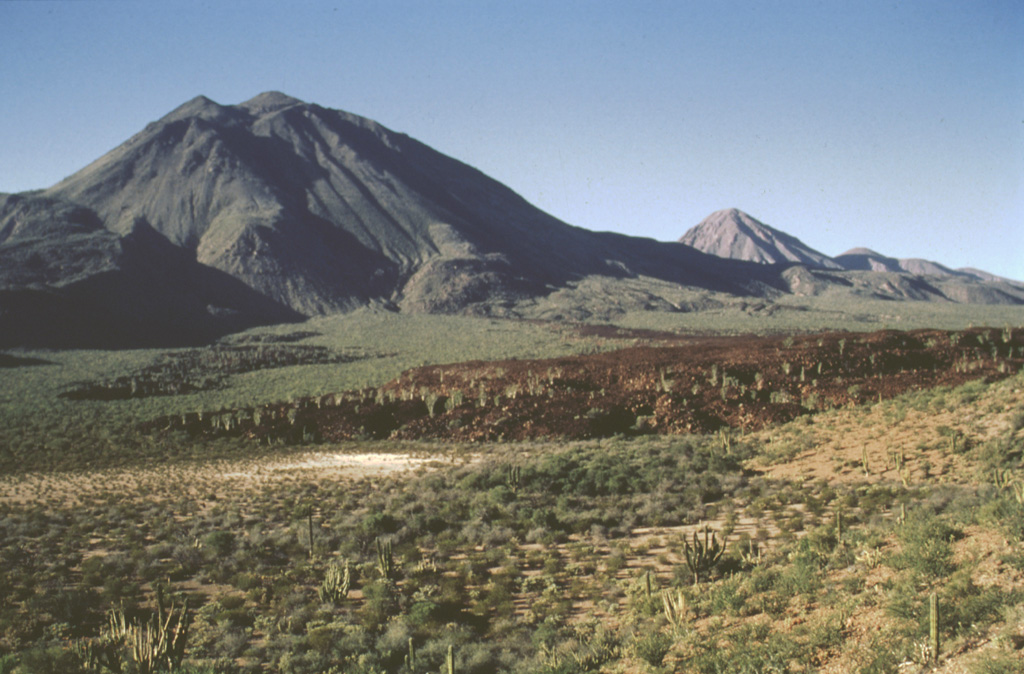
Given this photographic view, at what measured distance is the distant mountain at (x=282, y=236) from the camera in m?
85.4

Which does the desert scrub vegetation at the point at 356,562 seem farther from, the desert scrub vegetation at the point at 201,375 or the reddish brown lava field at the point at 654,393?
the desert scrub vegetation at the point at 201,375

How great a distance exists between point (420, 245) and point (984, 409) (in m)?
116

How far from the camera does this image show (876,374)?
26812 millimetres

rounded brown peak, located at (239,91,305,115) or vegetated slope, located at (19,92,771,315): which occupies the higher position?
rounded brown peak, located at (239,91,305,115)

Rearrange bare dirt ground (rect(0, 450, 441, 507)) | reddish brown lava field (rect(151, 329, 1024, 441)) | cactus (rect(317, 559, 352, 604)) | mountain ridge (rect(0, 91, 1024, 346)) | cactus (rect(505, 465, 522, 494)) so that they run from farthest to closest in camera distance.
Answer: mountain ridge (rect(0, 91, 1024, 346)) → reddish brown lava field (rect(151, 329, 1024, 441)) → bare dirt ground (rect(0, 450, 441, 507)) → cactus (rect(505, 465, 522, 494)) → cactus (rect(317, 559, 352, 604))

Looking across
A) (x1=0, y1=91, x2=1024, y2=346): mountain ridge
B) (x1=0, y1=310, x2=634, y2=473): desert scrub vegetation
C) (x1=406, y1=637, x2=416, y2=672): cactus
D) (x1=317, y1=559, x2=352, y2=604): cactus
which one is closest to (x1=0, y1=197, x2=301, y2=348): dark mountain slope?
(x1=0, y1=91, x2=1024, y2=346): mountain ridge

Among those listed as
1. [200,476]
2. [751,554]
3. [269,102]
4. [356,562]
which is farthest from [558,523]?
[269,102]

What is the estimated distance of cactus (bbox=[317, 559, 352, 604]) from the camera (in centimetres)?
1013

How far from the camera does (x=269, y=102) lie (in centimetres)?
17288

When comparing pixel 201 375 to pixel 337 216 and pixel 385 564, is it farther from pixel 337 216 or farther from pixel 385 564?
pixel 337 216

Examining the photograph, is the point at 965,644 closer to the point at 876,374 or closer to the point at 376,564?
the point at 376,564

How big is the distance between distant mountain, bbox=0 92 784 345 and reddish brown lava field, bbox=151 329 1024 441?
2197 inches

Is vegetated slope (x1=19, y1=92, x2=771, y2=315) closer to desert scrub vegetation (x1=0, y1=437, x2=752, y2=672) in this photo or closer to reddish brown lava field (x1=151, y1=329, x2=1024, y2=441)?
reddish brown lava field (x1=151, y1=329, x2=1024, y2=441)

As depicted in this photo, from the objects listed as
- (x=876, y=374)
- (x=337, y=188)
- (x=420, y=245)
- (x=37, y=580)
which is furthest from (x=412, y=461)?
(x=337, y=188)
